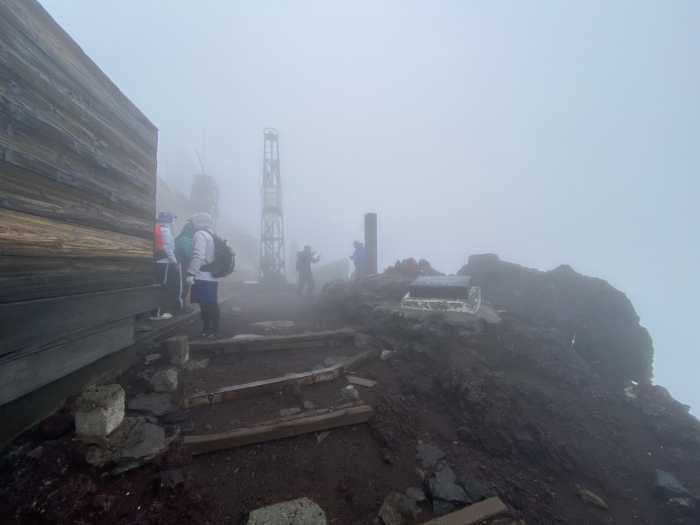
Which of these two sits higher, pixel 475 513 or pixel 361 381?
pixel 361 381

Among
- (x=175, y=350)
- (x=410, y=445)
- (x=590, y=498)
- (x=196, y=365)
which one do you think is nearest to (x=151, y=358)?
(x=175, y=350)

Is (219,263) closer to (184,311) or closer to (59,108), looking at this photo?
(184,311)

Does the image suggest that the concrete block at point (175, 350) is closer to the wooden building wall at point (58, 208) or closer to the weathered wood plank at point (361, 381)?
the wooden building wall at point (58, 208)

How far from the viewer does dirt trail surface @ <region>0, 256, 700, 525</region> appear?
2.19 m

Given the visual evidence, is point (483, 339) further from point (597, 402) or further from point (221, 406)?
point (221, 406)

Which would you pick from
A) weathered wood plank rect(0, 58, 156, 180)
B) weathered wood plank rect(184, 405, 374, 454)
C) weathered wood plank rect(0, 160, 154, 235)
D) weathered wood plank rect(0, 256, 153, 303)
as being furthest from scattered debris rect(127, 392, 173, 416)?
weathered wood plank rect(0, 58, 156, 180)

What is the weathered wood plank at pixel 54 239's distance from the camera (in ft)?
7.13

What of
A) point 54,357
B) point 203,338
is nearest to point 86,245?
point 54,357

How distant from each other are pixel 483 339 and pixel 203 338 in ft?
16.6

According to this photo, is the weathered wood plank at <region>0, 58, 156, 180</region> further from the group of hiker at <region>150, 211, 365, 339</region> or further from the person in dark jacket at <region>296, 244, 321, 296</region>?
the person in dark jacket at <region>296, 244, 321, 296</region>

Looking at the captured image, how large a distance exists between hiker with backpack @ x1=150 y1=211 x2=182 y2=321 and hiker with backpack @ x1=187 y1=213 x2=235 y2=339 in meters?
0.61

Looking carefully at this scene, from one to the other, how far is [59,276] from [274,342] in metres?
3.06

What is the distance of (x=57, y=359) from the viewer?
2.58m

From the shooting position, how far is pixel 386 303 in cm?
757
